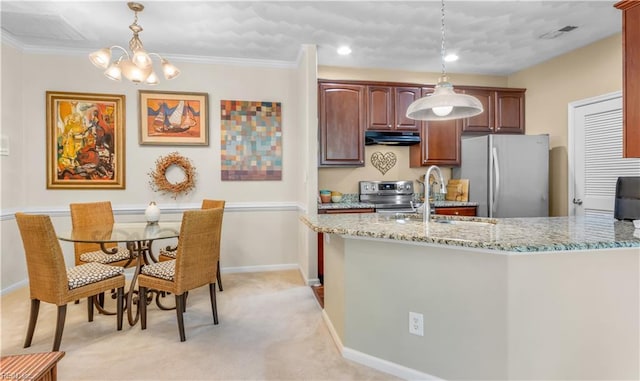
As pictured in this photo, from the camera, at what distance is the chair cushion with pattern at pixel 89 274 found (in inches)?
92.1

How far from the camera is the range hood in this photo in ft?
13.5

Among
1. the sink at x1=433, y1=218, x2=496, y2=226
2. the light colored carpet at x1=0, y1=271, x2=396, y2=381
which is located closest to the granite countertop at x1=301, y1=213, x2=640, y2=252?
the sink at x1=433, y1=218, x2=496, y2=226

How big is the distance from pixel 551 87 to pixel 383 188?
2.35m

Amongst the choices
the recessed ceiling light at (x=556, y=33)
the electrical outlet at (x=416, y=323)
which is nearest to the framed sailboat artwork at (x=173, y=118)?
the electrical outlet at (x=416, y=323)

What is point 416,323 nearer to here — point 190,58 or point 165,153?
point 165,153

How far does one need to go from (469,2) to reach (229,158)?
9.60 feet

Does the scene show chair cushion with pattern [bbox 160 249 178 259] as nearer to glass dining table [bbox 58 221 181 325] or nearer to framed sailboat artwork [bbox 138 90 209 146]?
glass dining table [bbox 58 221 181 325]

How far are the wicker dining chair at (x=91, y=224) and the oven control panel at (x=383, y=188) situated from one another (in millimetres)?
2714

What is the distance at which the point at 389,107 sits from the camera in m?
4.16

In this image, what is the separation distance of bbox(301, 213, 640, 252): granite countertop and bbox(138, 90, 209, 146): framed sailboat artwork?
2.35m

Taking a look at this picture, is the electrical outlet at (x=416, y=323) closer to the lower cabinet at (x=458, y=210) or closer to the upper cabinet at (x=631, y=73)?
the upper cabinet at (x=631, y=73)

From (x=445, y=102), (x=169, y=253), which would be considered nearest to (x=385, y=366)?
(x=445, y=102)

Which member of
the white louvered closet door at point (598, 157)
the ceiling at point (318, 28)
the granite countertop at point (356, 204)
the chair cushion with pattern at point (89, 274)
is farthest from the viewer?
the granite countertop at point (356, 204)

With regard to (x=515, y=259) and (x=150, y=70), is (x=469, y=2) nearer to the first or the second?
(x=515, y=259)
